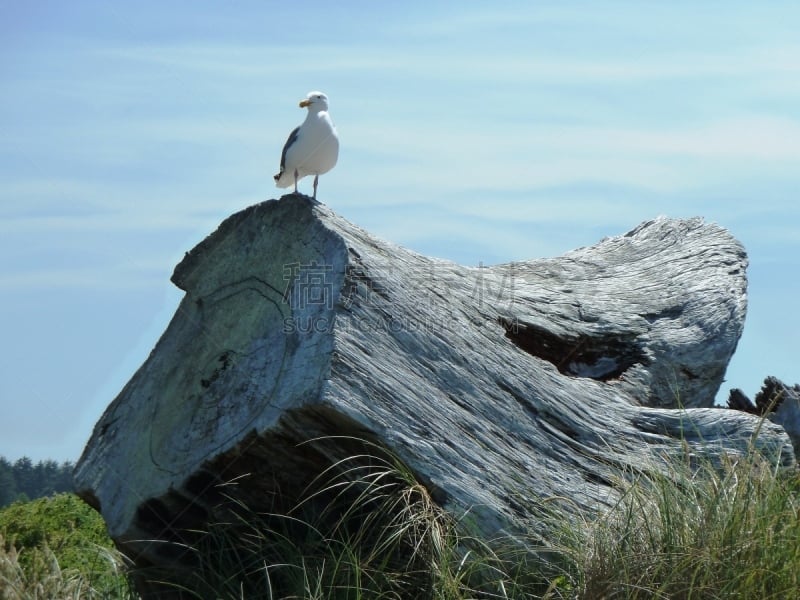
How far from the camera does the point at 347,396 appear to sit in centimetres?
456

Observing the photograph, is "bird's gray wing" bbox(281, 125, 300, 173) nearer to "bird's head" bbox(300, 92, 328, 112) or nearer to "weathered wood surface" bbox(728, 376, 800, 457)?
"bird's head" bbox(300, 92, 328, 112)

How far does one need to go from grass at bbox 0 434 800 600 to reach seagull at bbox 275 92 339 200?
2.72 meters

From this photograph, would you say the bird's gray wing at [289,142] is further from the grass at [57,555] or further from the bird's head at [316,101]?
the grass at [57,555]

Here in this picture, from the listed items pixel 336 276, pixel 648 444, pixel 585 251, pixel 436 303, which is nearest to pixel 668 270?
pixel 585 251

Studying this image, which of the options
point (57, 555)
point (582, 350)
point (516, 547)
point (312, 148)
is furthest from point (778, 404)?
point (57, 555)

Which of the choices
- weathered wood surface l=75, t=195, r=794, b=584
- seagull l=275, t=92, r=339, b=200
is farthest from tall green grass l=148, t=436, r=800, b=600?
seagull l=275, t=92, r=339, b=200

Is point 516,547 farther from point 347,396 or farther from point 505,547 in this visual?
point 347,396

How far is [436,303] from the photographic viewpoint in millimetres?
5570

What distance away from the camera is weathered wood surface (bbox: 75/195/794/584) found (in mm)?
4699

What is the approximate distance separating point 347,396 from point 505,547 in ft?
3.65

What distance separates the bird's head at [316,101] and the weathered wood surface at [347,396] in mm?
1623

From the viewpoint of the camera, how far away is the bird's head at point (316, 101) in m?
7.02

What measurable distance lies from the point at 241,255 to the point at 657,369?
3433 millimetres

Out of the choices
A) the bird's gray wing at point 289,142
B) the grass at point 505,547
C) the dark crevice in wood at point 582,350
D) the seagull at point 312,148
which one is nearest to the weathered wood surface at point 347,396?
the dark crevice in wood at point 582,350
